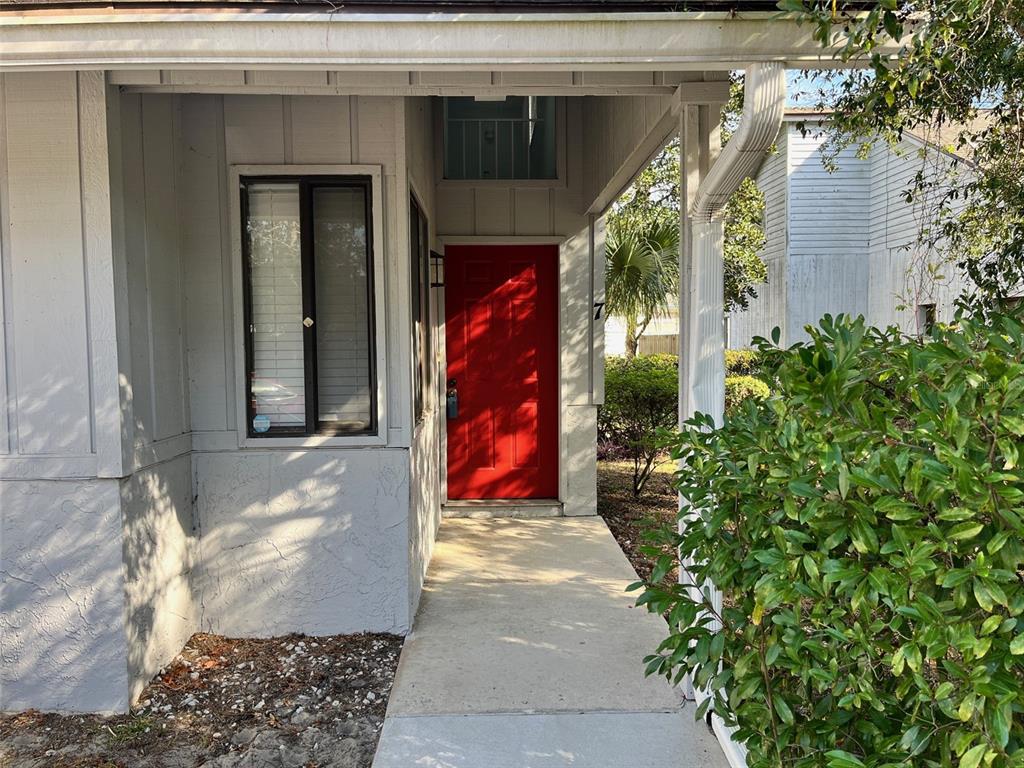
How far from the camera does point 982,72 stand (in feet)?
10.3

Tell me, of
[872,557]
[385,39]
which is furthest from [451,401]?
[872,557]

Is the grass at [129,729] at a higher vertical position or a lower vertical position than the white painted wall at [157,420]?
lower

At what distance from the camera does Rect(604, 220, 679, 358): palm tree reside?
8188mm

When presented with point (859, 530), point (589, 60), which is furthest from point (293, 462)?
point (859, 530)

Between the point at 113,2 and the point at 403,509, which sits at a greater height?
the point at 113,2

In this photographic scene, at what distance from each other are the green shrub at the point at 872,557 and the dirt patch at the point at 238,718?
163cm

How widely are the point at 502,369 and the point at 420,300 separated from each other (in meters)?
1.66

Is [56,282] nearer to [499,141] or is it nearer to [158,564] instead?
[158,564]

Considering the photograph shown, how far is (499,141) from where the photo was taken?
595cm

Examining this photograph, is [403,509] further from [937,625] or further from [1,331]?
[937,625]

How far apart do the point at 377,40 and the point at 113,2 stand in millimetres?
876

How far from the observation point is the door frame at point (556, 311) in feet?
19.3

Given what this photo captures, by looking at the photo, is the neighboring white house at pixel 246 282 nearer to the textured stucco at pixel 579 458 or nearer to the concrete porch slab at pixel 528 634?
the concrete porch slab at pixel 528 634

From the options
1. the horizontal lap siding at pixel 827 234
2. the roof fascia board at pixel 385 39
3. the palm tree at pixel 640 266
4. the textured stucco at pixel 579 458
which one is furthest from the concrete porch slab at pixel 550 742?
the horizontal lap siding at pixel 827 234
